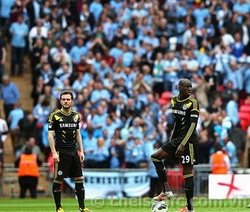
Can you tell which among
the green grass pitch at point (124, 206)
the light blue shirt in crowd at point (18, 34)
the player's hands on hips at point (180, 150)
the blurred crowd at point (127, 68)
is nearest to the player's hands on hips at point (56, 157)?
the player's hands on hips at point (180, 150)

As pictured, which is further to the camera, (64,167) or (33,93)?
(33,93)

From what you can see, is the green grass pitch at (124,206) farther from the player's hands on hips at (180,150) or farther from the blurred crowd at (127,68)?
the blurred crowd at (127,68)

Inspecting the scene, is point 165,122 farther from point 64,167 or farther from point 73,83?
point 64,167

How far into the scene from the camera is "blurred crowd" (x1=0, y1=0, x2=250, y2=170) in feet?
96.7

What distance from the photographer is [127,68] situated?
3164 centimetres

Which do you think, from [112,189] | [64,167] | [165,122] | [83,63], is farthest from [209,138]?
[64,167]

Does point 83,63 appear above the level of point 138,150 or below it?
above

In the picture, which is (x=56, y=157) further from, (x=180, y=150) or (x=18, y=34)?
(x=18, y=34)

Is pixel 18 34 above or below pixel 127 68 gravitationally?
above

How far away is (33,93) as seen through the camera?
32.1 m

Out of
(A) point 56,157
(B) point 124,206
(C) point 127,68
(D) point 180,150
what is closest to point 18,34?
(C) point 127,68

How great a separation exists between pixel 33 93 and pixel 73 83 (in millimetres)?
1522

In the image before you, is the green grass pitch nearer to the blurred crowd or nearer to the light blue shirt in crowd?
the blurred crowd

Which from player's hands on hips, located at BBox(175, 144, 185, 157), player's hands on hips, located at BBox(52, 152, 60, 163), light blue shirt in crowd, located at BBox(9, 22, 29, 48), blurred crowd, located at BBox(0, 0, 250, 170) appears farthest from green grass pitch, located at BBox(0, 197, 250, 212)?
A: light blue shirt in crowd, located at BBox(9, 22, 29, 48)
